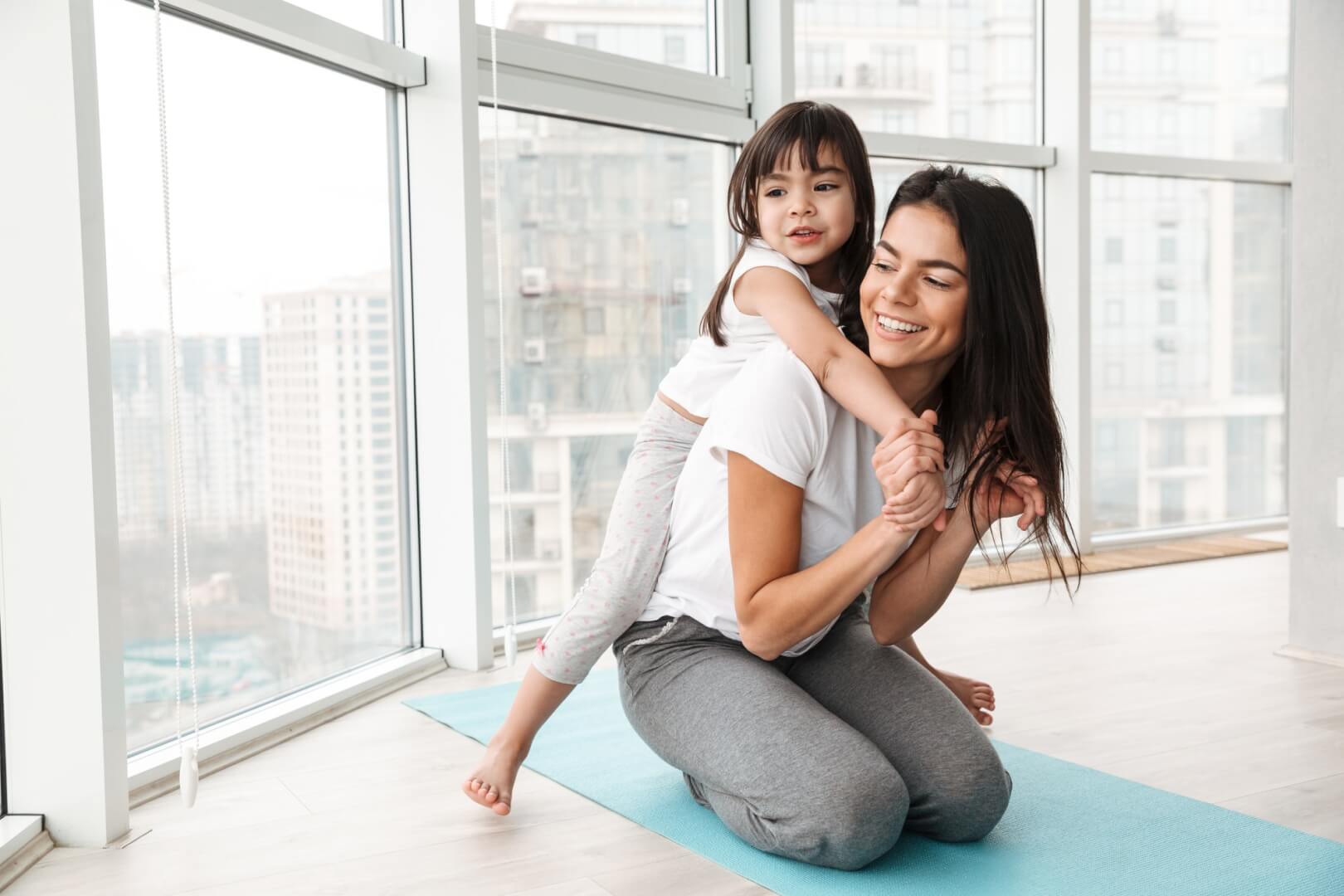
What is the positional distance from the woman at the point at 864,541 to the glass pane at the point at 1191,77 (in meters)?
3.37

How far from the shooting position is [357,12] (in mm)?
2785

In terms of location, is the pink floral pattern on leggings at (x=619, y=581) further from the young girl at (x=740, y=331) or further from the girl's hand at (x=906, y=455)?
the girl's hand at (x=906, y=455)

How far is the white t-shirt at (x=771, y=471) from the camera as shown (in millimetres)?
1680

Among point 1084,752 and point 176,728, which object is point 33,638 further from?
point 1084,752

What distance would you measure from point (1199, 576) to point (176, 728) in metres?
3.13

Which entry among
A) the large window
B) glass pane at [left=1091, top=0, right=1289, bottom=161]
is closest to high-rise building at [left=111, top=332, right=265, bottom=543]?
the large window

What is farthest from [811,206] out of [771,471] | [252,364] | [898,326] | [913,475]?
[252,364]

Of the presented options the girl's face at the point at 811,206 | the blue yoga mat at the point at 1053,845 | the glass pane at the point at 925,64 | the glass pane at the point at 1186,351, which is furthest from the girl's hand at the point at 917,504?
the glass pane at the point at 1186,351

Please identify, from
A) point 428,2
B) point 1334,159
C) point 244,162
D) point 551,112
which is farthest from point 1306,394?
point 244,162

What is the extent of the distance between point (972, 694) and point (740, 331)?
0.81 m

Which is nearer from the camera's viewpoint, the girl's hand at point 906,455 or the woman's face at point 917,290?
the girl's hand at point 906,455

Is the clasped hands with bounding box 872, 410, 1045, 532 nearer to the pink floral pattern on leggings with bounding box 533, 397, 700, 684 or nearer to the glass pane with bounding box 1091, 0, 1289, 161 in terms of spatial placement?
the pink floral pattern on leggings with bounding box 533, 397, 700, 684

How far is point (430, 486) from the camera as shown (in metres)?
2.93

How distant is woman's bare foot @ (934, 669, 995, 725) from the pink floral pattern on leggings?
0.65 m
